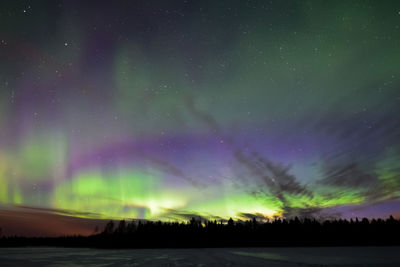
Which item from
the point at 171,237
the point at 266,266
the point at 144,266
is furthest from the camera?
the point at 171,237

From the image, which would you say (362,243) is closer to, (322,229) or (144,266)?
(322,229)

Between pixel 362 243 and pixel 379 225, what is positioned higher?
pixel 379 225

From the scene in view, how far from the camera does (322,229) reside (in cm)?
16900

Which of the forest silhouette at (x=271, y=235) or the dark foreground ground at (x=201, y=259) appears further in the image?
the forest silhouette at (x=271, y=235)

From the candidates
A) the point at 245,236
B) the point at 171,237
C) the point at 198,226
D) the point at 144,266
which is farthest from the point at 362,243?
the point at 144,266

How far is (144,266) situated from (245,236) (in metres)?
155

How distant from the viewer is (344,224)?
173375mm

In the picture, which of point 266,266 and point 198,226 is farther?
point 198,226

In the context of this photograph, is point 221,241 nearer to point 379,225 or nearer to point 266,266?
point 379,225

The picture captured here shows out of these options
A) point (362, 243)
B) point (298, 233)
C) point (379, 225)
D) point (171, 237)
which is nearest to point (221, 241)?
point (171, 237)

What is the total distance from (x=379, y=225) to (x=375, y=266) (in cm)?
16577

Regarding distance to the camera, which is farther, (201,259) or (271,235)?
(271,235)

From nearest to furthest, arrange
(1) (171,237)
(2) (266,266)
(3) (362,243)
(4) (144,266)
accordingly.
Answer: (4) (144,266)
(2) (266,266)
(3) (362,243)
(1) (171,237)

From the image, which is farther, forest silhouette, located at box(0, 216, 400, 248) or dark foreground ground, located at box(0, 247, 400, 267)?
forest silhouette, located at box(0, 216, 400, 248)
